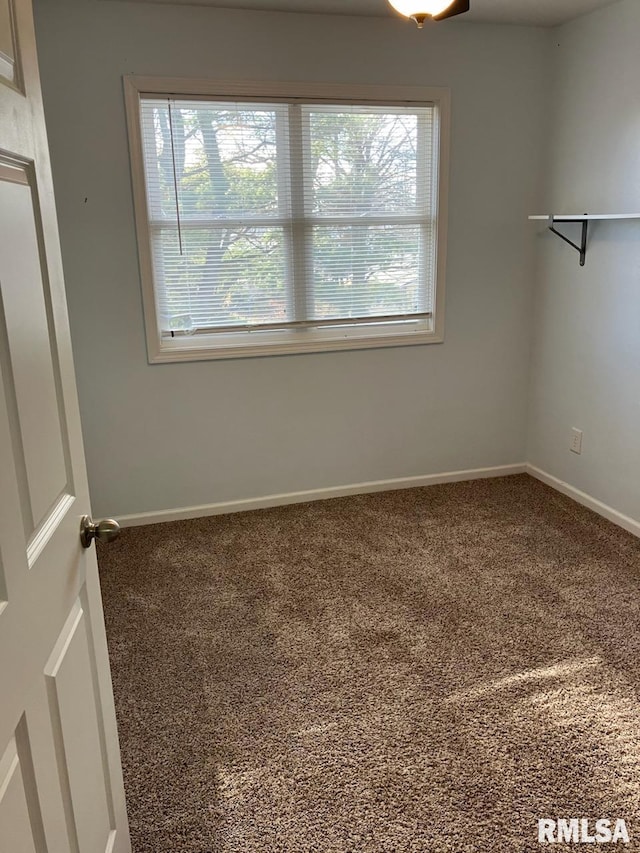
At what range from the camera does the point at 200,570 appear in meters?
3.01

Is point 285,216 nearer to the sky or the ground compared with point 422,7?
nearer to the ground

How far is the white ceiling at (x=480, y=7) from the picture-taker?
2.94 metres

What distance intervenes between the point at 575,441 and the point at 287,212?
1991 mm

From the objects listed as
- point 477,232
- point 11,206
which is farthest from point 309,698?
point 477,232

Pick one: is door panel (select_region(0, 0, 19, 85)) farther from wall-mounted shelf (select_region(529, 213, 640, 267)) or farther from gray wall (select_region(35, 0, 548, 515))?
wall-mounted shelf (select_region(529, 213, 640, 267))

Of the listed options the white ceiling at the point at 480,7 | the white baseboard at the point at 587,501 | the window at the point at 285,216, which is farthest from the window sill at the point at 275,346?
the white ceiling at the point at 480,7

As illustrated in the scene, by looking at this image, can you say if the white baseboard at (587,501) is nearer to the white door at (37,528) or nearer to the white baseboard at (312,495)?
the white baseboard at (312,495)

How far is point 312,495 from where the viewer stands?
3729mm

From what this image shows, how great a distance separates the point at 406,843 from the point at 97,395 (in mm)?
2431

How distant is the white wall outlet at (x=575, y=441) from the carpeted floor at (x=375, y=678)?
14.3 inches

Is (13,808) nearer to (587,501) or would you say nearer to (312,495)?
(312,495)

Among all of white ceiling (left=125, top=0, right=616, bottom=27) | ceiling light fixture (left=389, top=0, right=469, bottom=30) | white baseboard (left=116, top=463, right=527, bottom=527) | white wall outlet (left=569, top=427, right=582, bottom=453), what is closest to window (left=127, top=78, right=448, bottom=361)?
white ceiling (left=125, top=0, right=616, bottom=27)

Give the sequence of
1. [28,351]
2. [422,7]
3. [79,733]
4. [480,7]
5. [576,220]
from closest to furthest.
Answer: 1. [28,351]
2. [79,733]
3. [422,7]
4. [480,7]
5. [576,220]

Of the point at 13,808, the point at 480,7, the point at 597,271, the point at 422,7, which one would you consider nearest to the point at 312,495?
the point at 597,271
